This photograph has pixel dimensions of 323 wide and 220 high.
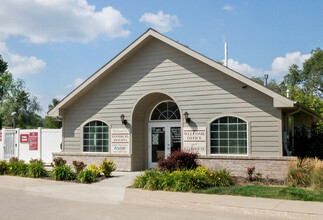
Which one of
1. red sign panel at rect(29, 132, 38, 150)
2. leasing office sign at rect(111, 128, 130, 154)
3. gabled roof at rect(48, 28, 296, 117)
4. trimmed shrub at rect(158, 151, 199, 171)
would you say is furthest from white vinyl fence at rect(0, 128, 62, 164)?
trimmed shrub at rect(158, 151, 199, 171)

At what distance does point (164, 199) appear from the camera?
9469 millimetres

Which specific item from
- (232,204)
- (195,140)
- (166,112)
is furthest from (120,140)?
(232,204)

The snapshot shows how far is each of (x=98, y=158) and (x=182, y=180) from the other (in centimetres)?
639

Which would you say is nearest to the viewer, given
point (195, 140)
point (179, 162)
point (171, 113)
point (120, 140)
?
point (179, 162)

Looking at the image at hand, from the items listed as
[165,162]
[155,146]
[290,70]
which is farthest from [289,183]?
[290,70]

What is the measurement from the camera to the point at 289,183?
1142 centimetres

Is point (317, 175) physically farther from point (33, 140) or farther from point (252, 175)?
point (33, 140)

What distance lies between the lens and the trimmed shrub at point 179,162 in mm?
12258

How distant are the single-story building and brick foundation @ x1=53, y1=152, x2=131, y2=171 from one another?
5cm

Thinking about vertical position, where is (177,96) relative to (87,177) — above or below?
above

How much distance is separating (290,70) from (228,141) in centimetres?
5013

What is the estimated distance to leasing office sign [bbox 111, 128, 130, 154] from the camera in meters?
15.7

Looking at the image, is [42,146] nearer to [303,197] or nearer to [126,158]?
[126,158]

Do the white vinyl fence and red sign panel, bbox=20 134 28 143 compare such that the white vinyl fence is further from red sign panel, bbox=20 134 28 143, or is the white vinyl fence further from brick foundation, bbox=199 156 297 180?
brick foundation, bbox=199 156 297 180
